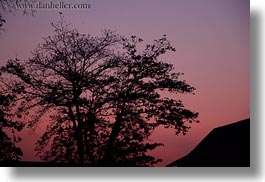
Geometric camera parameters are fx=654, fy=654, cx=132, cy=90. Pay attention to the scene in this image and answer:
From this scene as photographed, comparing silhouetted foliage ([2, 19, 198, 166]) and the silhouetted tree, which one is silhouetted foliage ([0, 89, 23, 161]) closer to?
silhouetted foliage ([2, 19, 198, 166])

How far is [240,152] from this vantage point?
3.98 m

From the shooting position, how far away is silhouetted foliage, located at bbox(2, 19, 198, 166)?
158 inches

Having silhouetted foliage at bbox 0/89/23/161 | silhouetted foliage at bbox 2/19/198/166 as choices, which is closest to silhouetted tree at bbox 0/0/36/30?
silhouetted foliage at bbox 2/19/198/166

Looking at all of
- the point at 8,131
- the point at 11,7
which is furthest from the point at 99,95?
the point at 11,7

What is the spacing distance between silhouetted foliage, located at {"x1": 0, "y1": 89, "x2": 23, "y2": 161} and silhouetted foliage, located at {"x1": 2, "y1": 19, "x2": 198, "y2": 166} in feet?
0.25

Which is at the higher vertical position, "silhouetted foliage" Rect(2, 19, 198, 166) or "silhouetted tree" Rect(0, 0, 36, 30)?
"silhouetted tree" Rect(0, 0, 36, 30)

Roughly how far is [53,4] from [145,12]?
570 millimetres

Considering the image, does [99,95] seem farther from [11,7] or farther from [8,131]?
[11,7]

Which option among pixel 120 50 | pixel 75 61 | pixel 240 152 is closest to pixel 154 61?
pixel 120 50

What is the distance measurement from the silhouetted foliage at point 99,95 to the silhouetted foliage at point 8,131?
0.07m

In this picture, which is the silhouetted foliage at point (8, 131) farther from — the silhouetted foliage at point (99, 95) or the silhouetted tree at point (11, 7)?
the silhouetted tree at point (11, 7)

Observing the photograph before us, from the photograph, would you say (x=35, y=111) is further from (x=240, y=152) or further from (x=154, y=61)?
(x=240, y=152)

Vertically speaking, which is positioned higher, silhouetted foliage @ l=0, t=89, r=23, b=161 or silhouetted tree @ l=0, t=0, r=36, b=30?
silhouetted tree @ l=0, t=0, r=36, b=30

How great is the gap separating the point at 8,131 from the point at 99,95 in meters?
0.60
